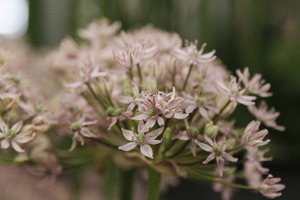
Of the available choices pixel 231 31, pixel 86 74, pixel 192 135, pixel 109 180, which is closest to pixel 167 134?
pixel 192 135

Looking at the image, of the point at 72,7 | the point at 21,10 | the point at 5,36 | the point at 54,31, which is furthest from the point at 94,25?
the point at 21,10

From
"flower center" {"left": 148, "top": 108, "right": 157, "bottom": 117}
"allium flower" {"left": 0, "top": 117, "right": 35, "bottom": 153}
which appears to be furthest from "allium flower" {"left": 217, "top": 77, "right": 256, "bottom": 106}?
"allium flower" {"left": 0, "top": 117, "right": 35, "bottom": 153}

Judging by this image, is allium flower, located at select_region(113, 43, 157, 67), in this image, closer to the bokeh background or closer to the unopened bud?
the unopened bud

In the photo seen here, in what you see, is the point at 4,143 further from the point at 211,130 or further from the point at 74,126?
the point at 211,130

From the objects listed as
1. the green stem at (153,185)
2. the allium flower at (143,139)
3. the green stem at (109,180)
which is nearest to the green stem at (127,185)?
the green stem at (109,180)

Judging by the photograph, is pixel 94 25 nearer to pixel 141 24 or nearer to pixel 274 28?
pixel 141 24

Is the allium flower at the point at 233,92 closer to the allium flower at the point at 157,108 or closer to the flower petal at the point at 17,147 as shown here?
the allium flower at the point at 157,108
